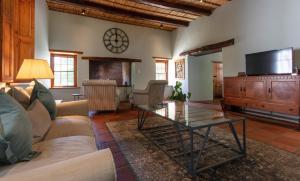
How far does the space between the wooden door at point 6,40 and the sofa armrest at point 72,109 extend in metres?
0.73

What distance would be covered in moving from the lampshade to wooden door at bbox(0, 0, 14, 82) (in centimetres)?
17

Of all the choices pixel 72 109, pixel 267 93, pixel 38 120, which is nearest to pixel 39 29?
pixel 72 109

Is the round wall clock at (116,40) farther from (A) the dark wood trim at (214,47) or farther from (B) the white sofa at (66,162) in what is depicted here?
(B) the white sofa at (66,162)

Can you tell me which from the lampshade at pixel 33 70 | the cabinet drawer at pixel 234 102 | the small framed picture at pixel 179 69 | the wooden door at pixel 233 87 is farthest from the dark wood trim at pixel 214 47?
the lampshade at pixel 33 70

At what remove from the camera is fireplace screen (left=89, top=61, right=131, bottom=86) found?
255 inches

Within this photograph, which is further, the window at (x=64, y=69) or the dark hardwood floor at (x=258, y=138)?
the window at (x=64, y=69)

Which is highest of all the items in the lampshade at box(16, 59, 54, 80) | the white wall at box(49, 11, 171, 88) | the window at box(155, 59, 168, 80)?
the white wall at box(49, 11, 171, 88)

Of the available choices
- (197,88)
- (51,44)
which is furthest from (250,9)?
(51,44)

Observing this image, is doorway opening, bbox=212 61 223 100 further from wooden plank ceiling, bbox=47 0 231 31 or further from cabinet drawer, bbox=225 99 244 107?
cabinet drawer, bbox=225 99 244 107

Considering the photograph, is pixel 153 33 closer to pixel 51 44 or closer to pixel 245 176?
pixel 51 44

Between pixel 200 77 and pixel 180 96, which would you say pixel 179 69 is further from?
pixel 180 96

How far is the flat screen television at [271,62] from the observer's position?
320cm

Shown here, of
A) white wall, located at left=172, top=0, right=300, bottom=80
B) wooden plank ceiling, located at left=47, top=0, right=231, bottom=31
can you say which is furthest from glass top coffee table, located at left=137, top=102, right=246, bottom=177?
wooden plank ceiling, located at left=47, top=0, right=231, bottom=31

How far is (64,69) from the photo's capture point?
240 inches
